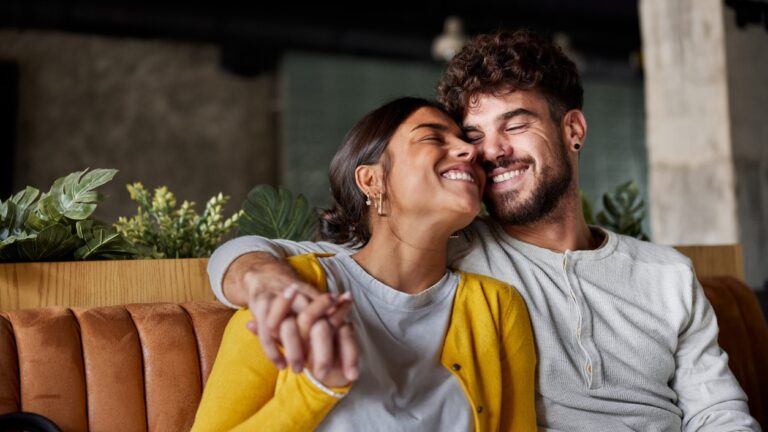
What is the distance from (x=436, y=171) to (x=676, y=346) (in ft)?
2.29

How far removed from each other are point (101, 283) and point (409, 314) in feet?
2.27

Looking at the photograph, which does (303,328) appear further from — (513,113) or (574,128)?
(574,128)

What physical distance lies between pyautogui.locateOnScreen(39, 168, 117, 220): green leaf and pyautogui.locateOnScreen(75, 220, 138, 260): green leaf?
0.12 ft

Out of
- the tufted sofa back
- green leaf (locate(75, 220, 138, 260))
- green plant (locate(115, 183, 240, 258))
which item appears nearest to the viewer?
the tufted sofa back

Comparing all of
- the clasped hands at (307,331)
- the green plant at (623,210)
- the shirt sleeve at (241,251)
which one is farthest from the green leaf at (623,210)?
the clasped hands at (307,331)

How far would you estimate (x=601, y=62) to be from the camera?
25.5 ft

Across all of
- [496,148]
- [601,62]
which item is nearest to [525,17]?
[601,62]

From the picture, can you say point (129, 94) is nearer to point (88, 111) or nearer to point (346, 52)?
point (88, 111)

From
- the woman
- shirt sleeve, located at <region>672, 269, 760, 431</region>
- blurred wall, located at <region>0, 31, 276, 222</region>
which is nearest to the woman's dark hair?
the woman

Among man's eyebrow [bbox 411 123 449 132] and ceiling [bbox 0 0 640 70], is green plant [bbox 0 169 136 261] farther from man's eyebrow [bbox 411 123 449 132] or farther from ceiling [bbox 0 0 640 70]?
ceiling [bbox 0 0 640 70]

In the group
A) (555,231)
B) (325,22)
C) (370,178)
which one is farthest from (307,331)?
(325,22)

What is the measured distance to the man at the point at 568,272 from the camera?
163 cm

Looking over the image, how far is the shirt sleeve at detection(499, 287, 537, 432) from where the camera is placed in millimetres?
1526

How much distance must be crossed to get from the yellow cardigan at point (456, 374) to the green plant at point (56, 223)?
50cm
